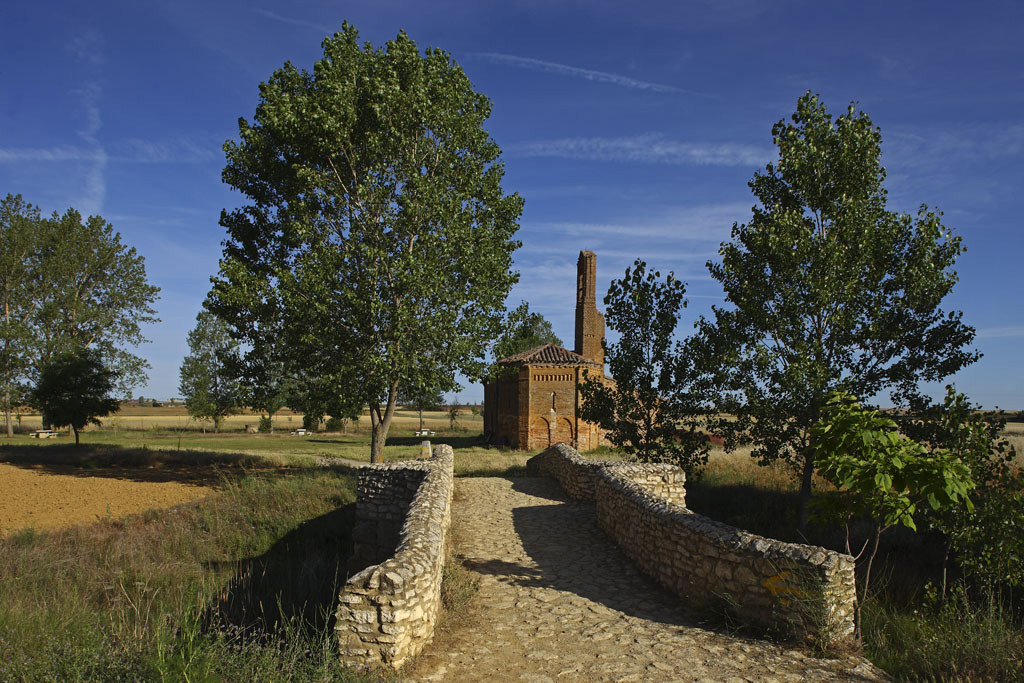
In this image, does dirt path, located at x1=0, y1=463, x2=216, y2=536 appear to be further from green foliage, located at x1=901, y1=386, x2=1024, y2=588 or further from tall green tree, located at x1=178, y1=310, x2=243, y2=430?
tall green tree, located at x1=178, y1=310, x2=243, y2=430

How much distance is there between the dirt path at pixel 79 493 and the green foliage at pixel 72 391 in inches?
395

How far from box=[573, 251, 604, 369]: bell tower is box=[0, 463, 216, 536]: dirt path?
2282 centimetres

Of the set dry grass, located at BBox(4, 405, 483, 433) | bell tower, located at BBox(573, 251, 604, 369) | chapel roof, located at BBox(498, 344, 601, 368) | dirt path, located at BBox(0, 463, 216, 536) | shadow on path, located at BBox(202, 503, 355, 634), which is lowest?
dry grass, located at BBox(4, 405, 483, 433)

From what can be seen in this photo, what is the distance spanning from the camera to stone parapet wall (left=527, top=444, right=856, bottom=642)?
6070 mm

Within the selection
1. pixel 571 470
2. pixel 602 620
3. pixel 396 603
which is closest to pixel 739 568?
pixel 602 620

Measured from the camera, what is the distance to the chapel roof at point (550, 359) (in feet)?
98.3

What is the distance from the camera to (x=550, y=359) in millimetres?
30375

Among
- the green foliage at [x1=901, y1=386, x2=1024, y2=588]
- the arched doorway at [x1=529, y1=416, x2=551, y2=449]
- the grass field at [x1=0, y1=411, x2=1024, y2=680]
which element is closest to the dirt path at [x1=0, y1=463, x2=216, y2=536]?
the grass field at [x1=0, y1=411, x2=1024, y2=680]

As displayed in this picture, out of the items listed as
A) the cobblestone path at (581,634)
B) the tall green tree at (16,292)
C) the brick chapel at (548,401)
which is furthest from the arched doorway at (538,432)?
the tall green tree at (16,292)

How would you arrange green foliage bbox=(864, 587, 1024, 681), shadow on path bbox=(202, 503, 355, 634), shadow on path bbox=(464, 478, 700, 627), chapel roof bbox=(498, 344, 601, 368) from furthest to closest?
chapel roof bbox=(498, 344, 601, 368), shadow on path bbox=(202, 503, 355, 634), shadow on path bbox=(464, 478, 700, 627), green foliage bbox=(864, 587, 1024, 681)

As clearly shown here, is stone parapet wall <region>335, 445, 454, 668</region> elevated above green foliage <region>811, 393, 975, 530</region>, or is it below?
below

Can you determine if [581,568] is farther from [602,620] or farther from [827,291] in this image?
[827,291]

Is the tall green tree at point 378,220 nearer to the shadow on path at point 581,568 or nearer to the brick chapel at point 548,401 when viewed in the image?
the shadow on path at point 581,568

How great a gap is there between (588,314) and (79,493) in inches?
1065
